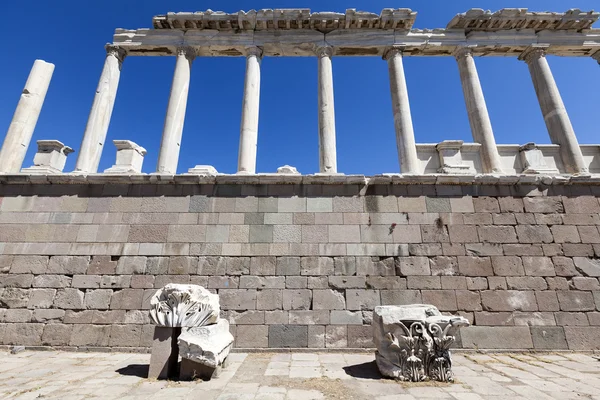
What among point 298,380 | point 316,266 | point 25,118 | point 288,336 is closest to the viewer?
point 298,380

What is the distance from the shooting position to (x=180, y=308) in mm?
4895

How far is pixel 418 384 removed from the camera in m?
4.42

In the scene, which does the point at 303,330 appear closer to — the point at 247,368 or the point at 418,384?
the point at 247,368

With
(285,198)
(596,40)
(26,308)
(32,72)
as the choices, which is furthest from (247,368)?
(596,40)

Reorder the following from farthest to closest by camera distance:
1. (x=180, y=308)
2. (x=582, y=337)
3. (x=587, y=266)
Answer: (x=587, y=266)
(x=582, y=337)
(x=180, y=308)

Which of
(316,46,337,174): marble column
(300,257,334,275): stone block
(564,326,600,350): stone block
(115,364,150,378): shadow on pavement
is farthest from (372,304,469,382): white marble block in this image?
(316,46,337,174): marble column

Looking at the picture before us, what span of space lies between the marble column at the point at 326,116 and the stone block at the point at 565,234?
5916 millimetres

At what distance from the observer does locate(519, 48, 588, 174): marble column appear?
8.79m

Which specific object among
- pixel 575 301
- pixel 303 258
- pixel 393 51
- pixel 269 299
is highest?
pixel 393 51

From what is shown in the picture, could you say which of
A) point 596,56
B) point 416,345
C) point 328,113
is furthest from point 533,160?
point 416,345

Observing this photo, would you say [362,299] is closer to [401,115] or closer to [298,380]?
[298,380]

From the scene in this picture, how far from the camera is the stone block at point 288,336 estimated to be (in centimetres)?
684

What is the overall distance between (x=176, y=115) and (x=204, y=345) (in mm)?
7446

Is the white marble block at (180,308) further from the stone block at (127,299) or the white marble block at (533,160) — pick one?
the white marble block at (533,160)
